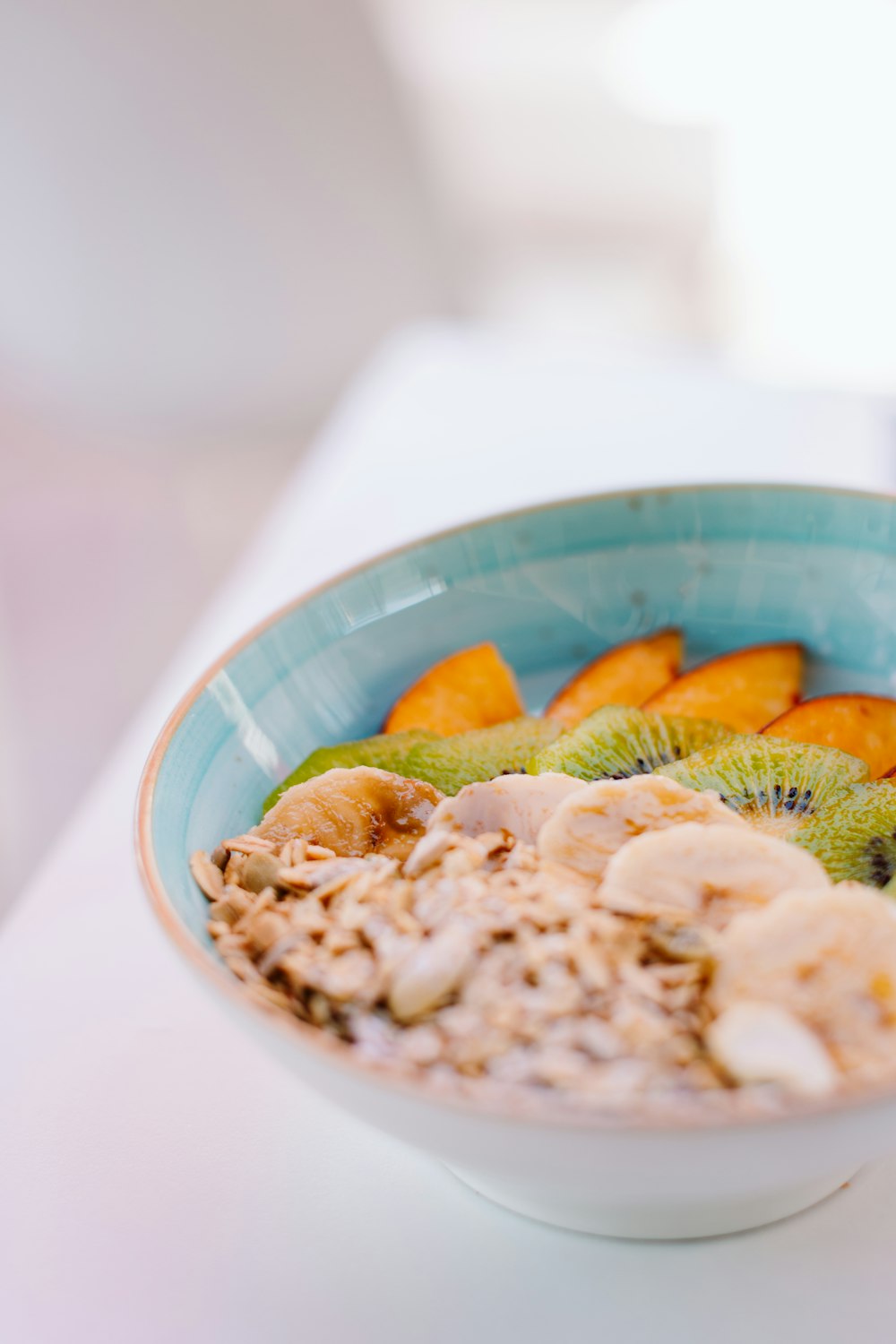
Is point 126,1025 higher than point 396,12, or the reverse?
point 396,12

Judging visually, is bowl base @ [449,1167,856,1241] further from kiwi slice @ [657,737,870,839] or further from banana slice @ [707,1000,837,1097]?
kiwi slice @ [657,737,870,839]

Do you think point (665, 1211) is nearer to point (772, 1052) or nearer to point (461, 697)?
point (772, 1052)

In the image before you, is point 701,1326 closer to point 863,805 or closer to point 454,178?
point 863,805

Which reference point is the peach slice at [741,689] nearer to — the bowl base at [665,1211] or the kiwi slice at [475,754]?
the kiwi slice at [475,754]

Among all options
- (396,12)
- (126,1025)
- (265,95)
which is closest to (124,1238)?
(126,1025)

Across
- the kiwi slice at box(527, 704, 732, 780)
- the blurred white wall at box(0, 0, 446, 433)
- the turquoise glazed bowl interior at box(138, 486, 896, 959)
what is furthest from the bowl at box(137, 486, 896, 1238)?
the blurred white wall at box(0, 0, 446, 433)

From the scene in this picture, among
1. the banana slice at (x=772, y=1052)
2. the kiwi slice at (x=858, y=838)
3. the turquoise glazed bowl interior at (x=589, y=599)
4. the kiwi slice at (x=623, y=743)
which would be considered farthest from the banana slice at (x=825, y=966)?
the turquoise glazed bowl interior at (x=589, y=599)
